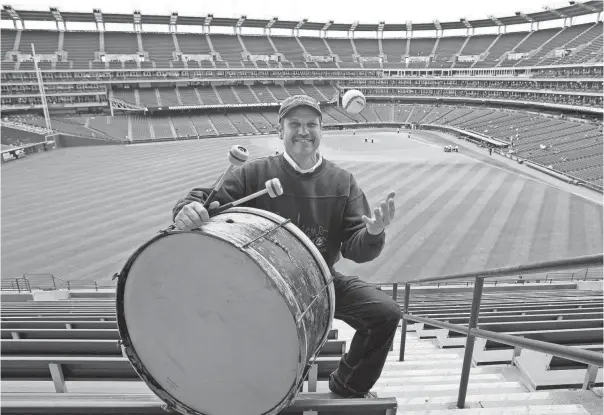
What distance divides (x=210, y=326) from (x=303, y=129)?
156 centimetres

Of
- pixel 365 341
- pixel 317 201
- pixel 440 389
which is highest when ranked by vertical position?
pixel 317 201

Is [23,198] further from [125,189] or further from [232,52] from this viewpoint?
[232,52]

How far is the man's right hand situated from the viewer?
66.4 inches

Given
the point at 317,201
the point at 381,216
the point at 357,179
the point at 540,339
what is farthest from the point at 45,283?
the point at 357,179

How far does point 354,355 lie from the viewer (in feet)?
7.35

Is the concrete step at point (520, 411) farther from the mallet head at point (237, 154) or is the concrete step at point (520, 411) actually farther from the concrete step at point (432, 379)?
the mallet head at point (237, 154)

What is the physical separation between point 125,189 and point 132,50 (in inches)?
1732

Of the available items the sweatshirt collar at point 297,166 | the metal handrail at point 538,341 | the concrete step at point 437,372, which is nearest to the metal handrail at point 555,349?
the metal handrail at point 538,341

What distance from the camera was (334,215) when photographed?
2.70 metres

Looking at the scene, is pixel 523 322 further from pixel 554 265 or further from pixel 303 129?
pixel 303 129

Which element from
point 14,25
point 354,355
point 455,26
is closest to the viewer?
point 354,355

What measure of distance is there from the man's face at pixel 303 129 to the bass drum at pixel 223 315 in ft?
3.23

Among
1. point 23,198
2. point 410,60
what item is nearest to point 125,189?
Result: point 23,198

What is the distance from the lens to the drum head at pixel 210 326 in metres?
1.56
